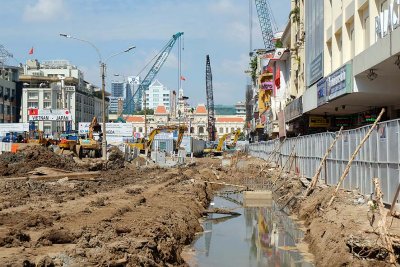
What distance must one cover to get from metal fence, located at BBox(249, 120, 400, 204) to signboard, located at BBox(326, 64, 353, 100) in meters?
2.19

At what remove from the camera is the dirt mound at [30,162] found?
115ft

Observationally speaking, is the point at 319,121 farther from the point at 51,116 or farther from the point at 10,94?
the point at 10,94

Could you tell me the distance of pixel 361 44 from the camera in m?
27.5

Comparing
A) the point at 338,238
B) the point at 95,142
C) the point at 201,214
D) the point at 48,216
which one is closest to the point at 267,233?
the point at 201,214

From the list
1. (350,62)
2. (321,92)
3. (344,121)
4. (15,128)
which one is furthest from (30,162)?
(15,128)

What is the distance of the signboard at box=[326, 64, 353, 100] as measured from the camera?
24469 mm

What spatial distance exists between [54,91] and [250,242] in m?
131

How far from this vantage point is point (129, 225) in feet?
44.5

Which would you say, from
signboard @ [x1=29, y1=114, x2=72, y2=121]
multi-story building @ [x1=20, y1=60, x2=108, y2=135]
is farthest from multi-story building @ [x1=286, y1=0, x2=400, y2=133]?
multi-story building @ [x1=20, y1=60, x2=108, y2=135]

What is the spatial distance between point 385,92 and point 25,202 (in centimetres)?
1555

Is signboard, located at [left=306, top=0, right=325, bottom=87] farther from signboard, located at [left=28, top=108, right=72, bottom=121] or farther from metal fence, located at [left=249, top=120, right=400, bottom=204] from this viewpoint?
signboard, located at [left=28, top=108, right=72, bottom=121]

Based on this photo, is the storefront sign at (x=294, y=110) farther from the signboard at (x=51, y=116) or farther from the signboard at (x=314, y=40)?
the signboard at (x=51, y=116)

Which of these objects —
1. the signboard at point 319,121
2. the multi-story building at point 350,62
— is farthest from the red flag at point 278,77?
the signboard at point 319,121

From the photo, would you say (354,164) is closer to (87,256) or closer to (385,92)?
(385,92)
